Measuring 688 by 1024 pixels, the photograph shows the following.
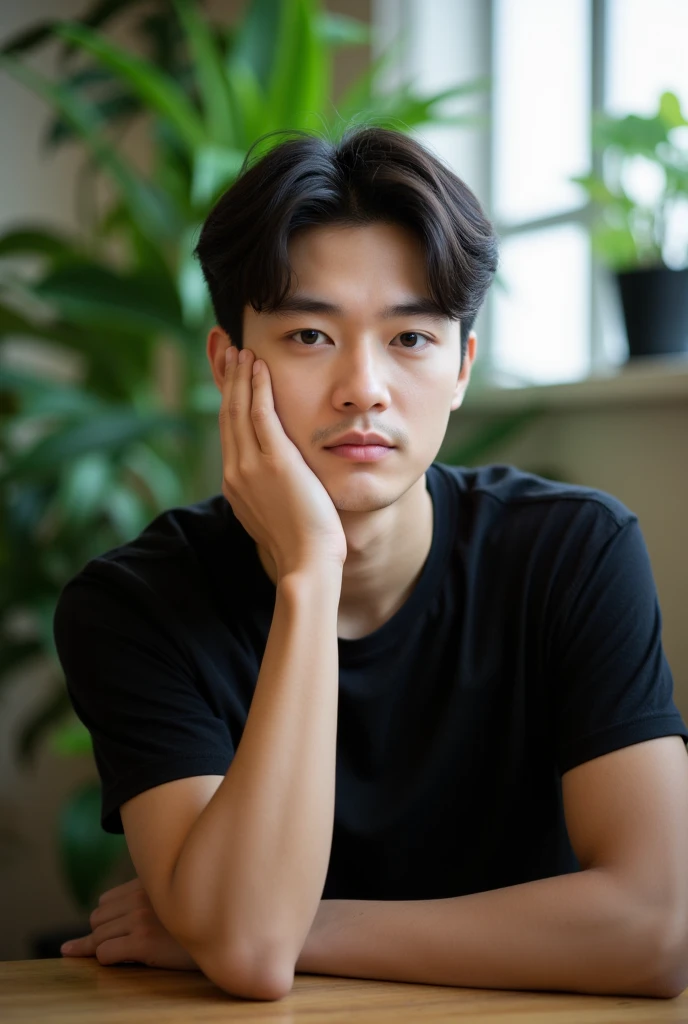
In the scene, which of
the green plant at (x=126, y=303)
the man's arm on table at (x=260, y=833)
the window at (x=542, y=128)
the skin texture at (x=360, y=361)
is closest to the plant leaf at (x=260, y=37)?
the green plant at (x=126, y=303)

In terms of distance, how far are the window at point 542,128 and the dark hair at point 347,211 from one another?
99 cm

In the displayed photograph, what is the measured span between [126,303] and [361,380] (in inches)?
46.0

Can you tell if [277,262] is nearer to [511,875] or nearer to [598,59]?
[511,875]

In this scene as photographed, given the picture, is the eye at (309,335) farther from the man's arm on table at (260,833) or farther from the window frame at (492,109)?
the window frame at (492,109)

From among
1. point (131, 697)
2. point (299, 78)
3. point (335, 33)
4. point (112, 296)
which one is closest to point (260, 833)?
point (131, 697)

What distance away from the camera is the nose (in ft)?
3.91

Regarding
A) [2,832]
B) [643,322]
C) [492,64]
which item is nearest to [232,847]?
[643,322]

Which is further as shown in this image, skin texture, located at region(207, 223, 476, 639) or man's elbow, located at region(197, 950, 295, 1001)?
skin texture, located at region(207, 223, 476, 639)

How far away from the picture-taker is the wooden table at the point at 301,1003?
91 centimetres

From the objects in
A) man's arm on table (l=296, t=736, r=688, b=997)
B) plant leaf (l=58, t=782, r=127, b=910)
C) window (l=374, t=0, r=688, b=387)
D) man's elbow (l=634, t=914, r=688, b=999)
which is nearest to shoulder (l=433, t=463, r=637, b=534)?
man's arm on table (l=296, t=736, r=688, b=997)

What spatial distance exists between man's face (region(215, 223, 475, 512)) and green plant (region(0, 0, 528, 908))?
88 cm

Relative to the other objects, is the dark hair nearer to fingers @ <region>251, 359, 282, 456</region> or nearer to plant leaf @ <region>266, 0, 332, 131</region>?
fingers @ <region>251, 359, 282, 456</region>

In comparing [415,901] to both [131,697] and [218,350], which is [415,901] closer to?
[131,697]

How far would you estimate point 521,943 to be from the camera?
102cm
